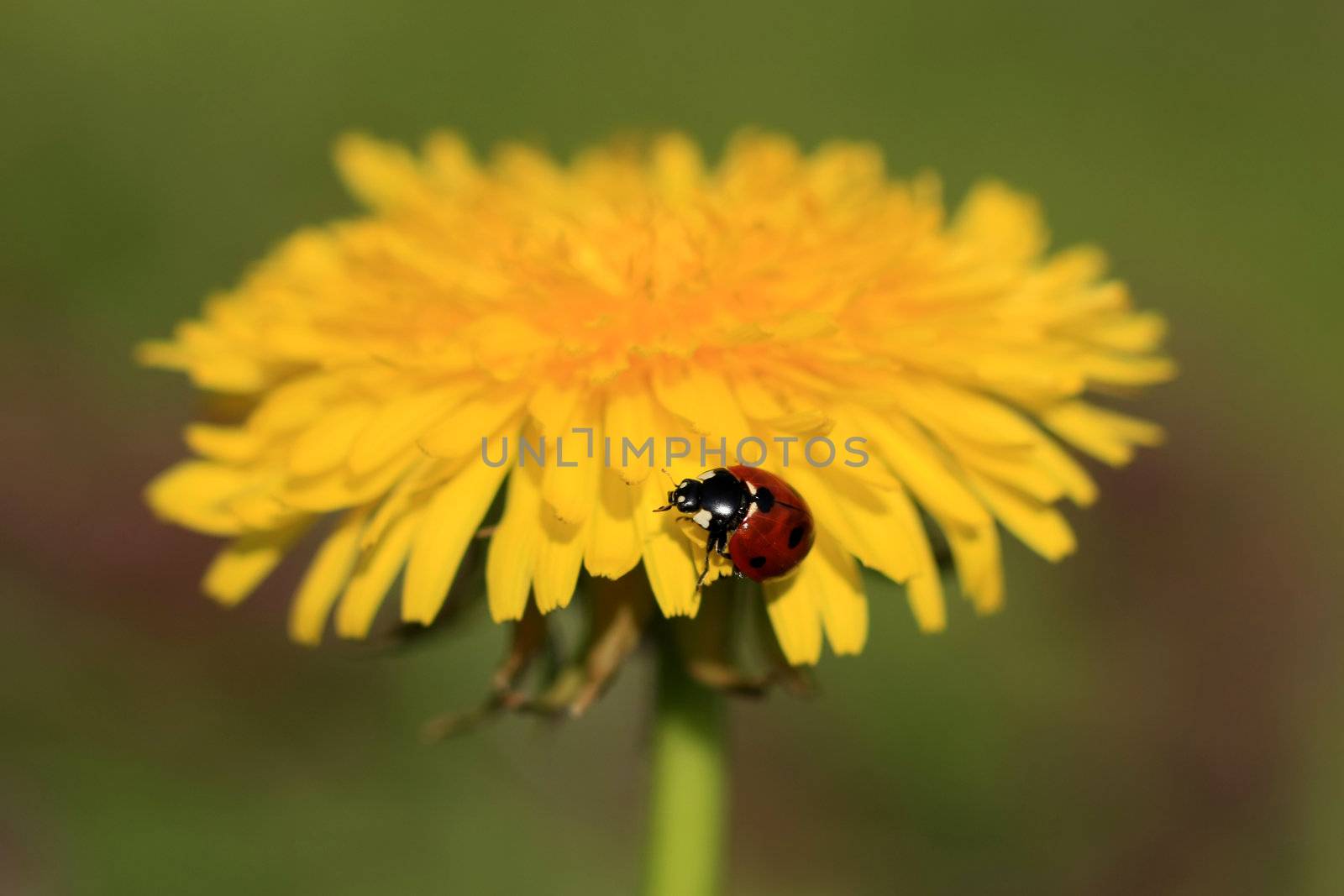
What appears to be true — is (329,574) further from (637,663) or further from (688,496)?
(637,663)

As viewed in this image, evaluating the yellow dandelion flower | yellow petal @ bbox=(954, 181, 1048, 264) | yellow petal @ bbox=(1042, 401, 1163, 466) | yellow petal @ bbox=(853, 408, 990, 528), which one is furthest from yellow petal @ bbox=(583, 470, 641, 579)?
yellow petal @ bbox=(954, 181, 1048, 264)

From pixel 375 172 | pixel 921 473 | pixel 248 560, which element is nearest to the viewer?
pixel 921 473

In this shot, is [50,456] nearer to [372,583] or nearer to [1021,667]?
[372,583]

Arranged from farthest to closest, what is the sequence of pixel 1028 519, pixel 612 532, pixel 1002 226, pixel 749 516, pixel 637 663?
pixel 637 663 → pixel 1002 226 → pixel 1028 519 → pixel 612 532 → pixel 749 516

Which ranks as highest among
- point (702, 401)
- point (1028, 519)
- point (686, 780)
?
point (702, 401)

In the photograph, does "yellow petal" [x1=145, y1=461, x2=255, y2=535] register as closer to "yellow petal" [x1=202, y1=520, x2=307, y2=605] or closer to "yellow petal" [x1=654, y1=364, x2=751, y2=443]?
"yellow petal" [x1=202, y1=520, x2=307, y2=605]

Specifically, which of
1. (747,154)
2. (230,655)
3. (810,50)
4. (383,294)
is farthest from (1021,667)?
(810,50)

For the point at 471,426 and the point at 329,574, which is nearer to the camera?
the point at 471,426

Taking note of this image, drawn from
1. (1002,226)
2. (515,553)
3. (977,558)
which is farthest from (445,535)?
(1002,226)
